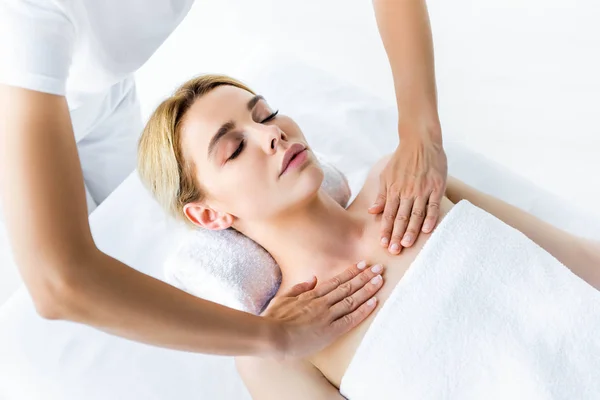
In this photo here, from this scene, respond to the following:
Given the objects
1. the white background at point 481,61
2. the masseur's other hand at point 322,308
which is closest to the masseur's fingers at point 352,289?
the masseur's other hand at point 322,308

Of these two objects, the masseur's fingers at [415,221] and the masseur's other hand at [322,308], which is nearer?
the masseur's other hand at [322,308]

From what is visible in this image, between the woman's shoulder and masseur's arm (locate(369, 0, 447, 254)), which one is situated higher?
masseur's arm (locate(369, 0, 447, 254))

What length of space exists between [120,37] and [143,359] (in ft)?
2.44

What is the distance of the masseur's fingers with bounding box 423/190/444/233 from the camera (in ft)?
4.01

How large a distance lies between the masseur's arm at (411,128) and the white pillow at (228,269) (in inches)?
10.8

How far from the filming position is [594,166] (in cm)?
195

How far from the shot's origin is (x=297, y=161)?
1.19m

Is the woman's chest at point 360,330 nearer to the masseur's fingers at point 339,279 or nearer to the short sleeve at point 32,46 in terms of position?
the masseur's fingers at point 339,279

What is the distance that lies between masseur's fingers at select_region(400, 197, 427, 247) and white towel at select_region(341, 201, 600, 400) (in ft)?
0.14

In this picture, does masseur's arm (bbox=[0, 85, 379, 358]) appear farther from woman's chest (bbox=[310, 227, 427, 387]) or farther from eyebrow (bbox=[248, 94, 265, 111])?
eyebrow (bbox=[248, 94, 265, 111])

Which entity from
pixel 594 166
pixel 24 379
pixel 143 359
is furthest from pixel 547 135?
pixel 24 379

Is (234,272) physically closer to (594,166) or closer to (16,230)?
(16,230)

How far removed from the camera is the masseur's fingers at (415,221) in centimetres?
121

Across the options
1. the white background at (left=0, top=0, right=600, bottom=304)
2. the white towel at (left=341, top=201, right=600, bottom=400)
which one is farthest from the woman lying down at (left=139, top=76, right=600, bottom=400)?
the white background at (left=0, top=0, right=600, bottom=304)
